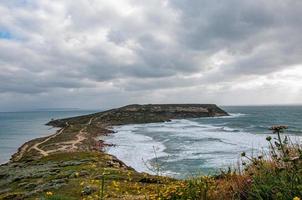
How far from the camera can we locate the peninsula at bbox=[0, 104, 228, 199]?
12687 millimetres

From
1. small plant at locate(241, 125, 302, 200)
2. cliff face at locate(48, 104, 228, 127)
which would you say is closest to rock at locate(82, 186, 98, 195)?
small plant at locate(241, 125, 302, 200)

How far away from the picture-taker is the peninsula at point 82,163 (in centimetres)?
1269

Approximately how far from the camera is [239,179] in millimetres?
6676

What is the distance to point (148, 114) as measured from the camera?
156 meters

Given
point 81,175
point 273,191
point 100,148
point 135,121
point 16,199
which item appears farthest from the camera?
point 135,121

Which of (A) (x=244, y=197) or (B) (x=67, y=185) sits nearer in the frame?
(A) (x=244, y=197)

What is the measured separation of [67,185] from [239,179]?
1101 centimetres

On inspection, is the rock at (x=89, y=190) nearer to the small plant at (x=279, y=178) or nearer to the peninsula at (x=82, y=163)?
the peninsula at (x=82, y=163)

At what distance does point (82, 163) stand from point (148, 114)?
12772 centimetres

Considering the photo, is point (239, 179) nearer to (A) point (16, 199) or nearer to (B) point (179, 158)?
(A) point (16, 199)

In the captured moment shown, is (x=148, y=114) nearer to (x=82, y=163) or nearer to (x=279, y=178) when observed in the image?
(x=82, y=163)

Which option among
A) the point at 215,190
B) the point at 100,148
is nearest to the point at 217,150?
the point at 100,148

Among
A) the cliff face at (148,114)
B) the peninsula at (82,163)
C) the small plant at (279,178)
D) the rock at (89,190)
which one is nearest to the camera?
the small plant at (279,178)

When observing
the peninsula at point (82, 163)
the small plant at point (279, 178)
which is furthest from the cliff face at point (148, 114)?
the small plant at point (279, 178)
